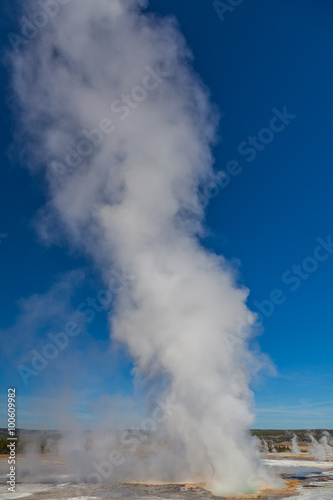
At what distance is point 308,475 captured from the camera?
33844mm

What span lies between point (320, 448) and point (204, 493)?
50.4m

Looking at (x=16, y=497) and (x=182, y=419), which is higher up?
(x=182, y=419)

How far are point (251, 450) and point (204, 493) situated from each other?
20.5 feet

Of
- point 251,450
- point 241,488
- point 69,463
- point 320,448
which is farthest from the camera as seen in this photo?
point 320,448

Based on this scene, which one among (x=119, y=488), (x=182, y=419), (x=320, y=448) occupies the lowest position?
(x=320, y=448)

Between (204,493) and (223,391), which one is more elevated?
(223,391)

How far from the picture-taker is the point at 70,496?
2255 cm

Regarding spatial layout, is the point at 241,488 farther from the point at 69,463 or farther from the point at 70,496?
the point at 69,463

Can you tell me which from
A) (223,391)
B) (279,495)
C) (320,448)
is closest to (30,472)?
(223,391)

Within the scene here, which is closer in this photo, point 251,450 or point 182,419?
point 251,450

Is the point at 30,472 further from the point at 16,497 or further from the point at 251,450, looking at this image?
the point at 251,450

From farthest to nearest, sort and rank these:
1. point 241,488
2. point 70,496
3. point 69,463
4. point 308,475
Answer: point 69,463, point 308,475, point 241,488, point 70,496

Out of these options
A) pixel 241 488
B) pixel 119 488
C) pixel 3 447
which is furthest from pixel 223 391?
pixel 3 447

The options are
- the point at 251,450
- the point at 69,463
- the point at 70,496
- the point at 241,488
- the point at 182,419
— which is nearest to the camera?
the point at 70,496
